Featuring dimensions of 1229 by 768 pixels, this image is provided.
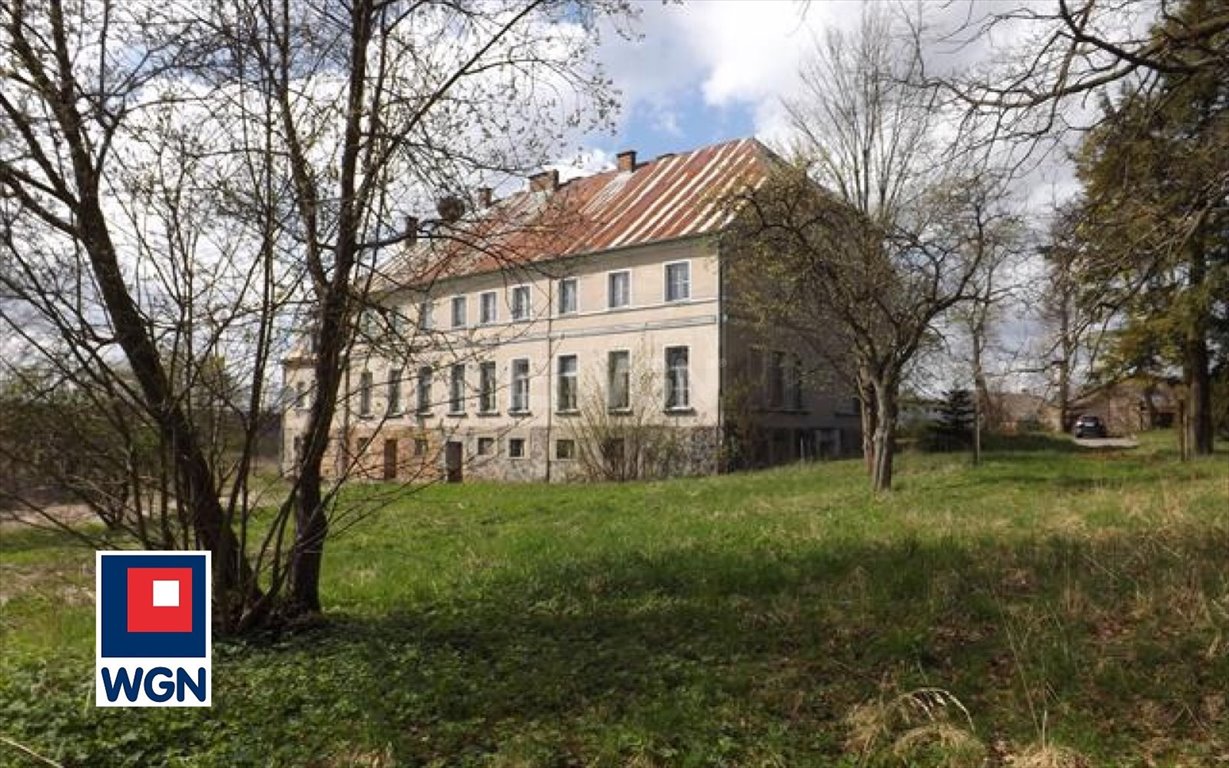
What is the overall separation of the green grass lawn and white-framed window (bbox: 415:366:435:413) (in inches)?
71.3

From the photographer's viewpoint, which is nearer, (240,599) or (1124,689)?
(1124,689)

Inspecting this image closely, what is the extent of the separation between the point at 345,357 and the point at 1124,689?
5.61 meters

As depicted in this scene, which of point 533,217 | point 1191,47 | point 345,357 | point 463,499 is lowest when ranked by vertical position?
point 463,499

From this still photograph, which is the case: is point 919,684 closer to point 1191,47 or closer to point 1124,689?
point 1124,689

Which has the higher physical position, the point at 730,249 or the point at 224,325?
Result: the point at 730,249

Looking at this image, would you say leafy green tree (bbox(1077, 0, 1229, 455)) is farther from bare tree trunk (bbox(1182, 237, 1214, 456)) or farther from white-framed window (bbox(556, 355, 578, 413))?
white-framed window (bbox(556, 355, 578, 413))

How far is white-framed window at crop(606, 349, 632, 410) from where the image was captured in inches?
1318

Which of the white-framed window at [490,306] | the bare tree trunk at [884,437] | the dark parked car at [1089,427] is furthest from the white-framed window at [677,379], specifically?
the dark parked car at [1089,427]

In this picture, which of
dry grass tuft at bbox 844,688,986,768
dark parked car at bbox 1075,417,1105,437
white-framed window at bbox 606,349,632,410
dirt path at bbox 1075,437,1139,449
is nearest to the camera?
dry grass tuft at bbox 844,688,986,768

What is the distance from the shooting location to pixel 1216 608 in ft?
21.5

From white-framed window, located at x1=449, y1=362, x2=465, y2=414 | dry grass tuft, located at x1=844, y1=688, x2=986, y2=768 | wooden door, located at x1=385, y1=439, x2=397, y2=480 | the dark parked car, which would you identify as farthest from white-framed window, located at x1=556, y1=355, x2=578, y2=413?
the dark parked car

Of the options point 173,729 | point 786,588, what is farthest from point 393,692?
point 786,588

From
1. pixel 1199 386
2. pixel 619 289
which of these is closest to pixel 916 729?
pixel 1199 386

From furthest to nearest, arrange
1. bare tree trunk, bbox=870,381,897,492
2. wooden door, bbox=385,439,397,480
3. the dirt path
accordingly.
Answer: the dirt path
bare tree trunk, bbox=870,381,897,492
wooden door, bbox=385,439,397,480
